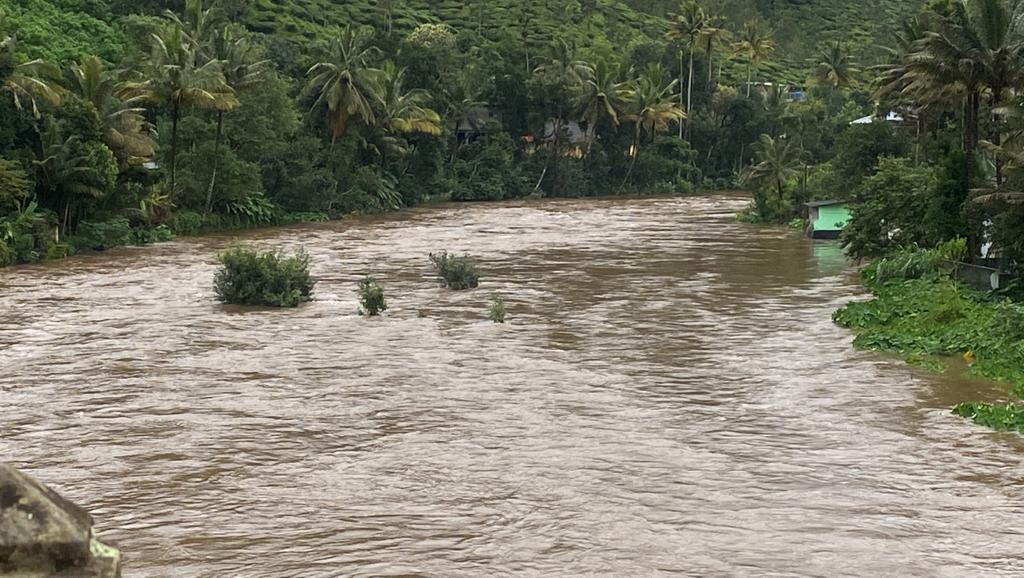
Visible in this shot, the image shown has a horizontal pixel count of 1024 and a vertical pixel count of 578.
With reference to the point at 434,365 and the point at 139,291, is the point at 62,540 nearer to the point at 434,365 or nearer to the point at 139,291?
the point at 434,365

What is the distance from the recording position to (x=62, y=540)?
7.35 metres

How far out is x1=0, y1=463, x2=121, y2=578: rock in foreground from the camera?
7.25 metres

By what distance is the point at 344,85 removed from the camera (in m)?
60.4

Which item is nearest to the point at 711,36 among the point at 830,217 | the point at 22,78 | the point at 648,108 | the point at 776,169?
the point at 648,108

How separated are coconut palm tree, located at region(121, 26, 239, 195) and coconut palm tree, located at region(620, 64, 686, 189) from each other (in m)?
36.8

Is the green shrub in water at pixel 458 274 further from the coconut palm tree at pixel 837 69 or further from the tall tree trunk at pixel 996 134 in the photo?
the coconut palm tree at pixel 837 69

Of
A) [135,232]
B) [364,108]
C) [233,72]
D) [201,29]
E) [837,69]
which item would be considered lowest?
[135,232]

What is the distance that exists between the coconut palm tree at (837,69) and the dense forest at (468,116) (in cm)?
21

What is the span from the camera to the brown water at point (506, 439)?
1181cm

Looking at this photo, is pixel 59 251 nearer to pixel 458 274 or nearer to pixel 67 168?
pixel 67 168

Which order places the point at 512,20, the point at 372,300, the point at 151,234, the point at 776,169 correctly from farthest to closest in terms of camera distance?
the point at 512,20
the point at 776,169
the point at 151,234
the point at 372,300

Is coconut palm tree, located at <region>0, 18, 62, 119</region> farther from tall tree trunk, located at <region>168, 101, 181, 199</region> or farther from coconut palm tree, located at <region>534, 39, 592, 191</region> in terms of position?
coconut palm tree, located at <region>534, 39, 592, 191</region>

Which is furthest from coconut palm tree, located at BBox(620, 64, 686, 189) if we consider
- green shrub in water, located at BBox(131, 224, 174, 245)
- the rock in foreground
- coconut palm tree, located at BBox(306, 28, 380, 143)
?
the rock in foreground

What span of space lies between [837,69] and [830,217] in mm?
47341
